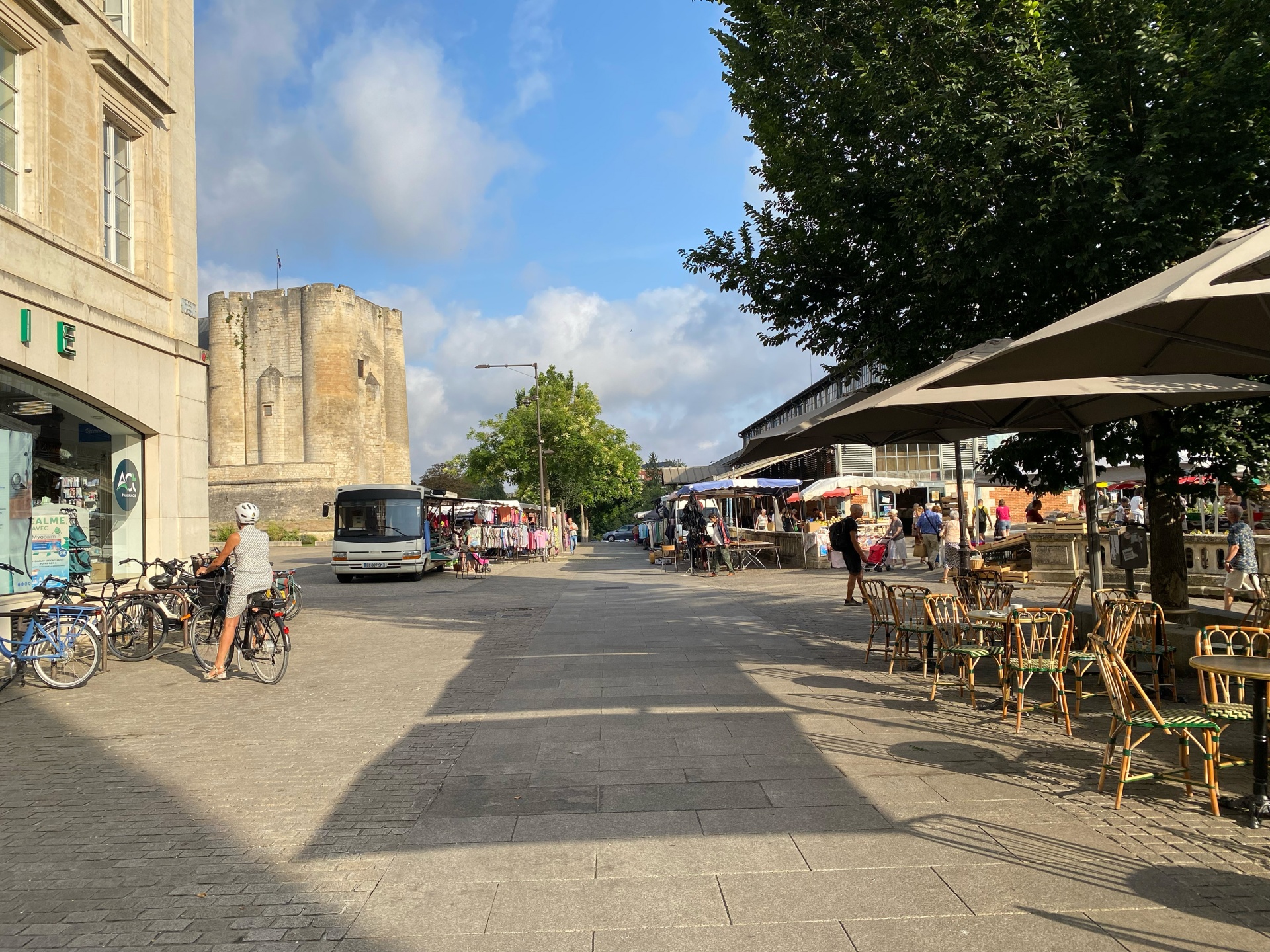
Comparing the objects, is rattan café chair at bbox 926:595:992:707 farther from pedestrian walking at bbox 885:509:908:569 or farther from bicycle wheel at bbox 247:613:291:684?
pedestrian walking at bbox 885:509:908:569

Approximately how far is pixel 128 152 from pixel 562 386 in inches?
1626

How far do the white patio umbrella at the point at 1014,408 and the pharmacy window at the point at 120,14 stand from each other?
10.5 m

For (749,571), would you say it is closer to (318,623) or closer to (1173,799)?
(318,623)

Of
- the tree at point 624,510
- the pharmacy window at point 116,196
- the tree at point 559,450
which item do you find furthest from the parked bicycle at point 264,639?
Result: the tree at point 624,510

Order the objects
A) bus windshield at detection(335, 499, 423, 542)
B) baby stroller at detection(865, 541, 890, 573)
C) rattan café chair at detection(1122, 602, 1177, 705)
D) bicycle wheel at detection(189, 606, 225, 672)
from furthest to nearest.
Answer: bus windshield at detection(335, 499, 423, 542)
baby stroller at detection(865, 541, 890, 573)
bicycle wheel at detection(189, 606, 225, 672)
rattan café chair at detection(1122, 602, 1177, 705)

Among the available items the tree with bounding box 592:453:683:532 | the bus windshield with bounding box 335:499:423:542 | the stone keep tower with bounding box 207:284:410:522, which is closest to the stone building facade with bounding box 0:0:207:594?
the bus windshield with bounding box 335:499:423:542

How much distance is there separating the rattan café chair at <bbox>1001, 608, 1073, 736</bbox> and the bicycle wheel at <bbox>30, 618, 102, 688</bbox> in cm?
813

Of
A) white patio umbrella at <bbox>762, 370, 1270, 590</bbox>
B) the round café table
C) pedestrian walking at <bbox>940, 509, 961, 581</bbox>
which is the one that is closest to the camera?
the round café table

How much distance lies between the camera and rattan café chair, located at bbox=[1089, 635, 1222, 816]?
177 inches

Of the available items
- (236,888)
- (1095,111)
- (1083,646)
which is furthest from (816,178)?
(236,888)

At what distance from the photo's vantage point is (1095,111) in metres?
7.73

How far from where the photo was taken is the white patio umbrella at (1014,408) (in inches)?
244

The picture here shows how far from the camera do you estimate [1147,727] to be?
4703 mm

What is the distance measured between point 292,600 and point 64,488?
3.70 meters
